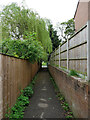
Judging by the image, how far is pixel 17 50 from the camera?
5281mm

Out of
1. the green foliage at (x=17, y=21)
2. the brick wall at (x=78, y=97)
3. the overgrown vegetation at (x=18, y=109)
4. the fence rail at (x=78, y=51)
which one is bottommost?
the overgrown vegetation at (x=18, y=109)

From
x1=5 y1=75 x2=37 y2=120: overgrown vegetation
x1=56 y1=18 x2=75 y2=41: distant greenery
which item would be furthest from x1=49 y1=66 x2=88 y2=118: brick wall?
x1=56 y1=18 x2=75 y2=41: distant greenery

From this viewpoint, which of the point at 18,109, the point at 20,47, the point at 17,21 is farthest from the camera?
the point at 17,21

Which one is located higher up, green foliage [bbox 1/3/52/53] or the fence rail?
green foliage [bbox 1/3/52/53]

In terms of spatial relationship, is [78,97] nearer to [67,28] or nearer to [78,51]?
[78,51]

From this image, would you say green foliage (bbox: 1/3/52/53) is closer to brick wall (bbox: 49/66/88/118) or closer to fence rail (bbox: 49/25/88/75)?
fence rail (bbox: 49/25/88/75)

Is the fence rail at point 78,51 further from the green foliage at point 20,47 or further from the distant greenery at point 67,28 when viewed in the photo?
the distant greenery at point 67,28

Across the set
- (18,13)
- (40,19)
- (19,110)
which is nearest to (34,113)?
(19,110)

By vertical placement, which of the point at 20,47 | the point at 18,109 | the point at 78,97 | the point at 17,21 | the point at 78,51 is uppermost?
the point at 17,21

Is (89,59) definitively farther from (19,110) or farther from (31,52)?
(31,52)

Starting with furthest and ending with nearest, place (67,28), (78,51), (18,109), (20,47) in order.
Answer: (67,28), (20,47), (18,109), (78,51)

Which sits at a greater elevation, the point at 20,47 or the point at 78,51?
the point at 20,47

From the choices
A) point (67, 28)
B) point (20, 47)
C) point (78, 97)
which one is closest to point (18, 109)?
point (78, 97)

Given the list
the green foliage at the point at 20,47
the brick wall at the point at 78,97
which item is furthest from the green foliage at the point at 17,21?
the brick wall at the point at 78,97
